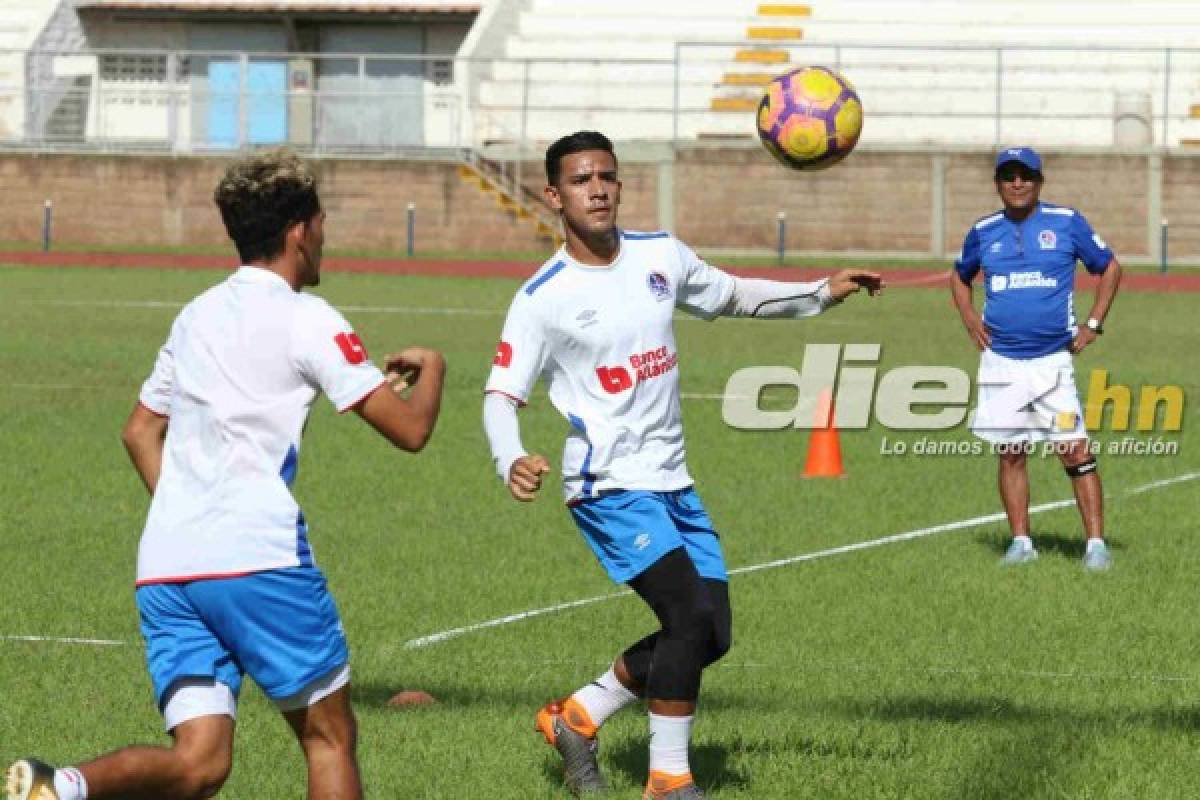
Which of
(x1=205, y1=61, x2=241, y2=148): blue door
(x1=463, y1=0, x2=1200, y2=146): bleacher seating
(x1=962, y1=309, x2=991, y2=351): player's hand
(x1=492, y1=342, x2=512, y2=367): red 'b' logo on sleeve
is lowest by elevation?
(x1=962, y1=309, x2=991, y2=351): player's hand

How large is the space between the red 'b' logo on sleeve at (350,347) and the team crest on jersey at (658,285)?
179 cm

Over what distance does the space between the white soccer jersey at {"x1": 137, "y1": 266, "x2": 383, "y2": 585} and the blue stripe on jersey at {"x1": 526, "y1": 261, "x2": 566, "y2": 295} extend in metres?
1.62

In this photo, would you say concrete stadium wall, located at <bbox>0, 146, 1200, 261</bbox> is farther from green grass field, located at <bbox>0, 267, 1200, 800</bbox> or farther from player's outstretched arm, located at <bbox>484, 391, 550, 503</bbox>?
player's outstretched arm, located at <bbox>484, 391, 550, 503</bbox>

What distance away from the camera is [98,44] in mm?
53312

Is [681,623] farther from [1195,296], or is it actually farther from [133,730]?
[1195,296]

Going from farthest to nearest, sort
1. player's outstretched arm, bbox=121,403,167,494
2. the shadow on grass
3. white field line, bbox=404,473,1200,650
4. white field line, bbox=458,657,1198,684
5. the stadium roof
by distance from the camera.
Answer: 1. the stadium roof
2. white field line, bbox=404,473,1200,650
3. white field line, bbox=458,657,1198,684
4. the shadow on grass
5. player's outstretched arm, bbox=121,403,167,494

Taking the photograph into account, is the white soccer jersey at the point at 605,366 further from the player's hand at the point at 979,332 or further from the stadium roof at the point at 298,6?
the stadium roof at the point at 298,6

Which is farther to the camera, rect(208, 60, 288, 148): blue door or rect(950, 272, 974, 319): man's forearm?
rect(208, 60, 288, 148): blue door

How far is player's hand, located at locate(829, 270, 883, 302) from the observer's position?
766 cm

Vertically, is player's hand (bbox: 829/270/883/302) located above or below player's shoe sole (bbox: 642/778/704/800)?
above

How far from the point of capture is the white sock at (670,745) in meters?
6.95

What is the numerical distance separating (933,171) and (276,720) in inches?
1348

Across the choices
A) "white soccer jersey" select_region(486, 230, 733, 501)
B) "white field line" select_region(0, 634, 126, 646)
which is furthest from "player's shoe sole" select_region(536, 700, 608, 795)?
"white field line" select_region(0, 634, 126, 646)

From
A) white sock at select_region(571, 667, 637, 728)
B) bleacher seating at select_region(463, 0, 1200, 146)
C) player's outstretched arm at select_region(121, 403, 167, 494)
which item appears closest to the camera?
player's outstretched arm at select_region(121, 403, 167, 494)
